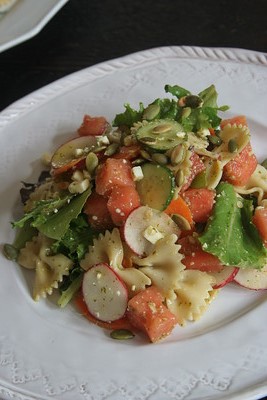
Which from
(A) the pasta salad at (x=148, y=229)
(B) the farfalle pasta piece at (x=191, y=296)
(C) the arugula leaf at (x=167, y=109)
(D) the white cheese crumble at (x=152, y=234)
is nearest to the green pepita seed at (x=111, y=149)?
(A) the pasta salad at (x=148, y=229)

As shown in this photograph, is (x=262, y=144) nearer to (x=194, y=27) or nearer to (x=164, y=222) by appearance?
(x=164, y=222)

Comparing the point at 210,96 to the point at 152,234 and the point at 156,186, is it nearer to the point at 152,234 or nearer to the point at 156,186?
the point at 156,186

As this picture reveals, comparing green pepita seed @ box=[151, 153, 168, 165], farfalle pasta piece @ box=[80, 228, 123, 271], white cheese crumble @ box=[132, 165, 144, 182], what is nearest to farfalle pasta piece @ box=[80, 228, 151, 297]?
farfalle pasta piece @ box=[80, 228, 123, 271]

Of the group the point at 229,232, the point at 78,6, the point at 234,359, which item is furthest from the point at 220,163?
the point at 78,6

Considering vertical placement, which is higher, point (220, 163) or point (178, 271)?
point (220, 163)

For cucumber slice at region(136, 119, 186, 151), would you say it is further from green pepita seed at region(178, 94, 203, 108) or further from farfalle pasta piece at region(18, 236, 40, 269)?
farfalle pasta piece at region(18, 236, 40, 269)

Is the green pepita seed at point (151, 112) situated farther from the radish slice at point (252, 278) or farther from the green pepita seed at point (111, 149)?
the radish slice at point (252, 278)

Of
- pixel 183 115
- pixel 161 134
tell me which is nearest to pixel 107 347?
pixel 161 134
